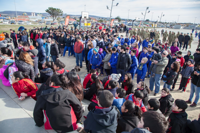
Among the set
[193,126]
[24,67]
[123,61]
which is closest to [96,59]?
[123,61]

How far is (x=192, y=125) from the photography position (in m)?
2.12

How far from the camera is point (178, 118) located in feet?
7.73

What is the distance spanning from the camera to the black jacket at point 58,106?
1893 mm

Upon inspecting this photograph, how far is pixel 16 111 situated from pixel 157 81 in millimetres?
4739

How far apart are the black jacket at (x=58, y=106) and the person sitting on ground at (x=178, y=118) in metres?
1.91

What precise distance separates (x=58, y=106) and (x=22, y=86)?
1.56 m

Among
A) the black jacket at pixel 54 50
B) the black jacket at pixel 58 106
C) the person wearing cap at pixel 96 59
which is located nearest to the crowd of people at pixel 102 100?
the black jacket at pixel 58 106

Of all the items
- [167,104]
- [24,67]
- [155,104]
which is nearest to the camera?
[155,104]

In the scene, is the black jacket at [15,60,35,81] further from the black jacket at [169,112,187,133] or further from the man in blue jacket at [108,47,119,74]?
the black jacket at [169,112,187,133]

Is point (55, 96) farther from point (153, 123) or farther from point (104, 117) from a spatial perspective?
point (153, 123)

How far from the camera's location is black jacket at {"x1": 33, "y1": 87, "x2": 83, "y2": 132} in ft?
6.21

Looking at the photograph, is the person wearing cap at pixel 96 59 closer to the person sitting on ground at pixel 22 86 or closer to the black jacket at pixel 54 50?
the black jacket at pixel 54 50

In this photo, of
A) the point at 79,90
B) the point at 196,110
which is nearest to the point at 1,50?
the point at 79,90

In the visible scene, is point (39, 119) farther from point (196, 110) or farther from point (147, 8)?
point (147, 8)
